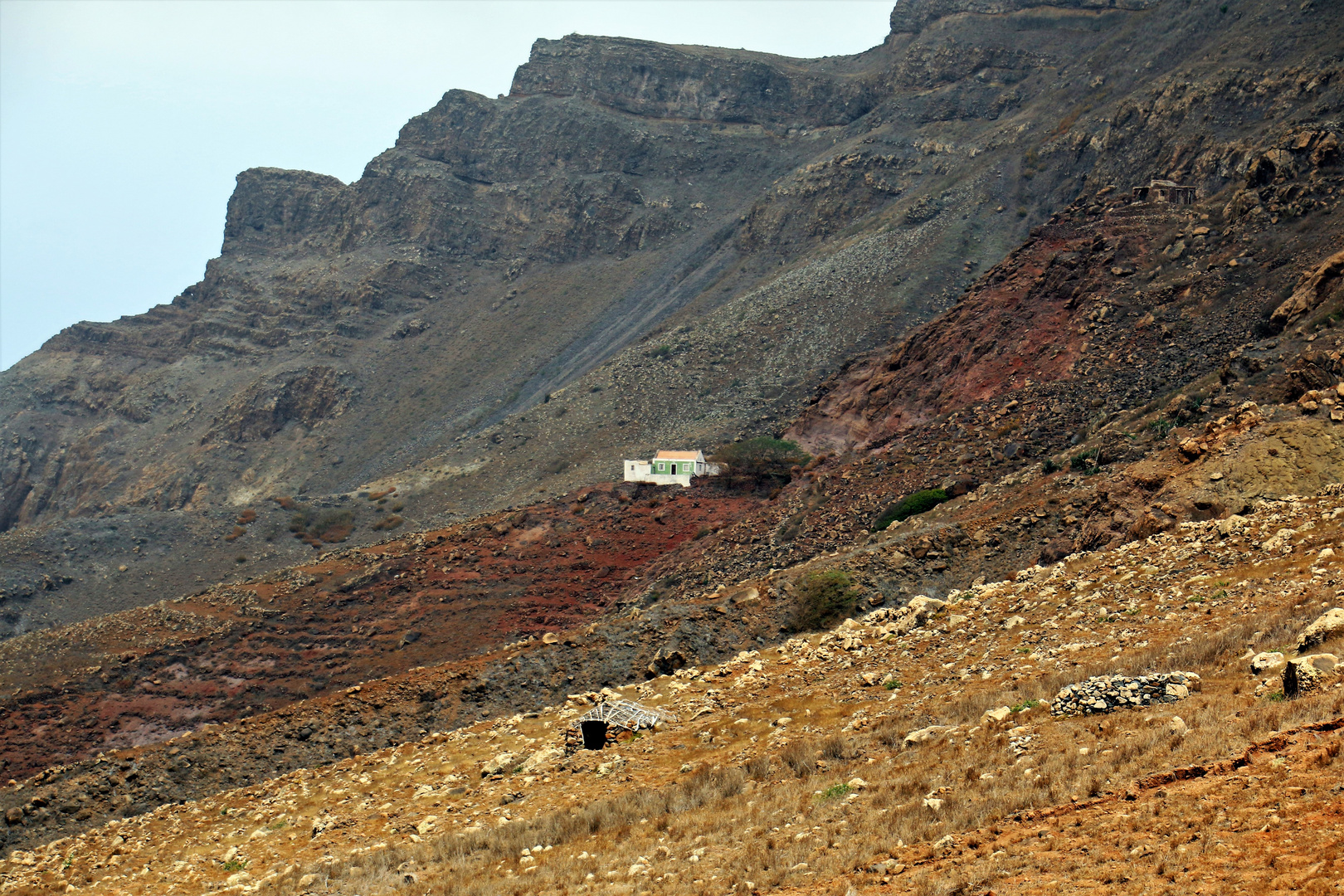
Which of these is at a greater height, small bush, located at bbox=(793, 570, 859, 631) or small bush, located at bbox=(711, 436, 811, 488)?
small bush, located at bbox=(711, 436, 811, 488)

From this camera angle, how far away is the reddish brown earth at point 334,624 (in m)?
34.2

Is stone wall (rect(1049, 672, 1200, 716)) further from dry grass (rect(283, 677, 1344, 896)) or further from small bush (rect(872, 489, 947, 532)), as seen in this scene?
small bush (rect(872, 489, 947, 532))

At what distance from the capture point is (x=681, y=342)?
72562 mm

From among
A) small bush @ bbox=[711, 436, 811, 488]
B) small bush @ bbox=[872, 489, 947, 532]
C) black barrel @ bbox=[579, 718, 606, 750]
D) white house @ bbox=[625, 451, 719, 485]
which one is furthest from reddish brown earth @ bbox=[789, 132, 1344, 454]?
black barrel @ bbox=[579, 718, 606, 750]

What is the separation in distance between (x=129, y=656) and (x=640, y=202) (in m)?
78.8

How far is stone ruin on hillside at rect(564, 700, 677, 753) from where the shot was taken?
629 inches

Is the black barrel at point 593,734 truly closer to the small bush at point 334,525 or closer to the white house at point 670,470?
the white house at point 670,470

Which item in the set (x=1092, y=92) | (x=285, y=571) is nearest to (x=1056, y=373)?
(x=285, y=571)

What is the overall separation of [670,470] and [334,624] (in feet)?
54.1

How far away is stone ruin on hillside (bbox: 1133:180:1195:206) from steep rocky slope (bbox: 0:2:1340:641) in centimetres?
454

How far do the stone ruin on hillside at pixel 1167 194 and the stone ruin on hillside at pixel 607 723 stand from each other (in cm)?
3783

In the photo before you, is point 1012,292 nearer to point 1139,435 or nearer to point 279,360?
point 1139,435

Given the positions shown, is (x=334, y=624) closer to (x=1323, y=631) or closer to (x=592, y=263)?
(x=1323, y=631)

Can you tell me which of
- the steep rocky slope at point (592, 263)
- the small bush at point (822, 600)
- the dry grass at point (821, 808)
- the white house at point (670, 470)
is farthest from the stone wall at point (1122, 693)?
the white house at point (670, 470)
